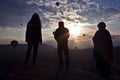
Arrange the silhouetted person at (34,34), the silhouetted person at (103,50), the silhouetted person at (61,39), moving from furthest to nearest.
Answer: the silhouetted person at (61,39) → the silhouetted person at (34,34) → the silhouetted person at (103,50)

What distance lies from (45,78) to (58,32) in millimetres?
3980

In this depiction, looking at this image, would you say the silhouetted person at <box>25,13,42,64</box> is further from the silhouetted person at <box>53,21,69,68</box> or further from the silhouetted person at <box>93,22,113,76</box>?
the silhouetted person at <box>93,22,113,76</box>

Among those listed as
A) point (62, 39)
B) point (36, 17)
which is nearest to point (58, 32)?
point (62, 39)

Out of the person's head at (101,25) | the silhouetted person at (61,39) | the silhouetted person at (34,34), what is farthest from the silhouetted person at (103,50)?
the silhouetted person at (34,34)

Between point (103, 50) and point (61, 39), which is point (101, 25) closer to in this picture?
point (103, 50)

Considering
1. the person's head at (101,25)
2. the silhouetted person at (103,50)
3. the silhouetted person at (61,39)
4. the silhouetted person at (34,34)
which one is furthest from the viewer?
the silhouetted person at (61,39)

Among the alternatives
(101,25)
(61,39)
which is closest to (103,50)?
(101,25)

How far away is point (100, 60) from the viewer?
16.2m

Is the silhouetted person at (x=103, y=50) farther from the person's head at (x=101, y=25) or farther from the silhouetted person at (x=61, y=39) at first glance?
the silhouetted person at (x=61, y=39)

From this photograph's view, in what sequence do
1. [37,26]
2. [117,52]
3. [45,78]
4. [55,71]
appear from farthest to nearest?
[117,52]
[37,26]
[55,71]
[45,78]

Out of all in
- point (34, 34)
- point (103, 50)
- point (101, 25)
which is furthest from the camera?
point (34, 34)

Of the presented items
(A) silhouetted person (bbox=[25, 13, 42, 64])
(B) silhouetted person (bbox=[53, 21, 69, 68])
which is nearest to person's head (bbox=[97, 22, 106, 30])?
(B) silhouetted person (bbox=[53, 21, 69, 68])

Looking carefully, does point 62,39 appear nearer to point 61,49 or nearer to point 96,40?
point 61,49

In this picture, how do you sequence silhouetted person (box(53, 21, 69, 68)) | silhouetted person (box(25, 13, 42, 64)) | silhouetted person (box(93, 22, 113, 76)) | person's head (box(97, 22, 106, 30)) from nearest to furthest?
1. person's head (box(97, 22, 106, 30))
2. silhouetted person (box(93, 22, 113, 76))
3. silhouetted person (box(25, 13, 42, 64))
4. silhouetted person (box(53, 21, 69, 68))
